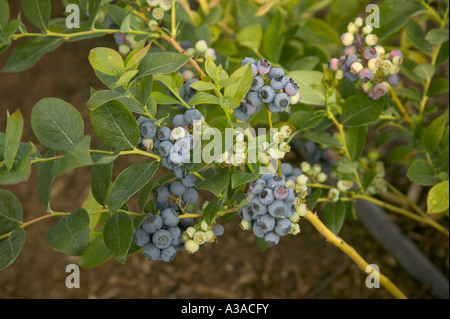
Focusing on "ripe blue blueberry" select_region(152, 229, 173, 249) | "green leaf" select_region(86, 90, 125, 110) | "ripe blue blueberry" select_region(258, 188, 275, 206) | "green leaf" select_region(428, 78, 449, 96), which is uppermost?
"green leaf" select_region(86, 90, 125, 110)

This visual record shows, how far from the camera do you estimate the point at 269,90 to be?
93 centimetres

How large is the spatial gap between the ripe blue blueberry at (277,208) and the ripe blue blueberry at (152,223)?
229 millimetres

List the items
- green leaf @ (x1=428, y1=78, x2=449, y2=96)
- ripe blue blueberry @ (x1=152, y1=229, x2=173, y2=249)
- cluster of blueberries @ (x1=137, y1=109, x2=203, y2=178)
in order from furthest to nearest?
green leaf @ (x1=428, y1=78, x2=449, y2=96), ripe blue blueberry @ (x1=152, y1=229, x2=173, y2=249), cluster of blueberries @ (x1=137, y1=109, x2=203, y2=178)

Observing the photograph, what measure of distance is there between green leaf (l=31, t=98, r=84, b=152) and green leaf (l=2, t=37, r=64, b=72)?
24cm

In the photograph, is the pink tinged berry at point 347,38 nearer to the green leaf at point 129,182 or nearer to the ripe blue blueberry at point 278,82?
the ripe blue blueberry at point 278,82

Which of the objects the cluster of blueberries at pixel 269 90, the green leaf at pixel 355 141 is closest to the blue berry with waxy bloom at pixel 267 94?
the cluster of blueberries at pixel 269 90

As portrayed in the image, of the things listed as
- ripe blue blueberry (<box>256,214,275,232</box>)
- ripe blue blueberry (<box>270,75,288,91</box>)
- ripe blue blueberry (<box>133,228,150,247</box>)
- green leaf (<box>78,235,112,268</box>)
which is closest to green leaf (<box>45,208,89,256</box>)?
ripe blue blueberry (<box>133,228,150,247</box>)

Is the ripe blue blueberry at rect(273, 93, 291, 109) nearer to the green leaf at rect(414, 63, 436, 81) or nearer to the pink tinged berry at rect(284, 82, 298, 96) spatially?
the pink tinged berry at rect(284, 82, 298, 96)

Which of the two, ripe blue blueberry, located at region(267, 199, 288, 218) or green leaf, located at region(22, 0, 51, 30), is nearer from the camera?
ripe blue blueberry, located at region(267, 199, 288, 218)

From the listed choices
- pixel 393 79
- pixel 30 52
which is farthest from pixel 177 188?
pixel 393 79

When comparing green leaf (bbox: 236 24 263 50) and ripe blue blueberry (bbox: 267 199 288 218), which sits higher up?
green leaf (bbox: 236 24 263 50)

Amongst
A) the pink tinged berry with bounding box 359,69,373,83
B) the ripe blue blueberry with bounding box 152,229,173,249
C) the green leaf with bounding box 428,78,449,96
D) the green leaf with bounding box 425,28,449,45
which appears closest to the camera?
the ripe blue blueberry with bounding box 152,229,173,249

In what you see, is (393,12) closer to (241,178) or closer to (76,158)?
(241,178)

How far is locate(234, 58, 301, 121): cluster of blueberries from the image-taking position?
3.07 ft
